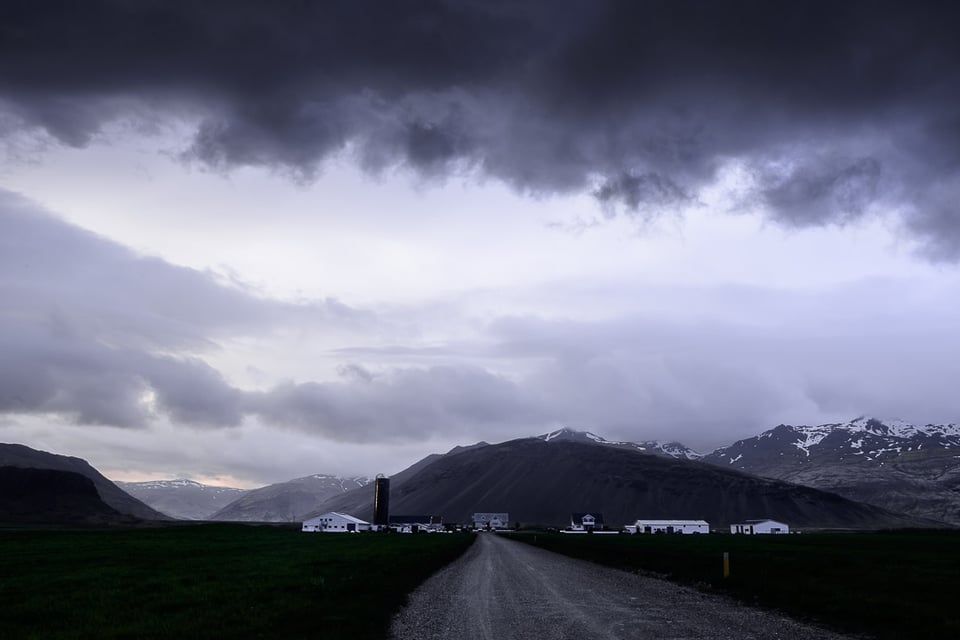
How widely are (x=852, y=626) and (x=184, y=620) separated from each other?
23230 mm

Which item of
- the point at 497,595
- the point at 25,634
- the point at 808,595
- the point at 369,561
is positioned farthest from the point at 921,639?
the point at 369,561

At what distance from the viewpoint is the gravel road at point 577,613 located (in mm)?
23359

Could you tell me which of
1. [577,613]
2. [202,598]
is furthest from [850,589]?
[202,598]

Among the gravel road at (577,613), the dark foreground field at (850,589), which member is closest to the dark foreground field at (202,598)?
the gravel road at (577,613)

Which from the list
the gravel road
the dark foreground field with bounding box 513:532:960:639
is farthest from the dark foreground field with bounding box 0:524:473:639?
the dark foreground field with bounding box 513:532:960:639

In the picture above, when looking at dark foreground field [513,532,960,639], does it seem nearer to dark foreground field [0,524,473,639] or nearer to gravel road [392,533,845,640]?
gravel road [392,533,845,640]

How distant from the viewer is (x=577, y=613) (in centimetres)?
2784

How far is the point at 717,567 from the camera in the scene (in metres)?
51.8

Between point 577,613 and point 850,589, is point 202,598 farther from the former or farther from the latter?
point 850,589

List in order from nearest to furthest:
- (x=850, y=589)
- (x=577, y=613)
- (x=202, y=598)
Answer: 1. (x=577, y=613)
2. (x=202, y=598)
3. (x=850, y=589)

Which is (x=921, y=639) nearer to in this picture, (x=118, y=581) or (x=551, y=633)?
(x=551, y=633)

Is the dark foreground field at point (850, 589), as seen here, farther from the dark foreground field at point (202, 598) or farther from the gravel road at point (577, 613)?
the dark foreground field at point (202, 598)

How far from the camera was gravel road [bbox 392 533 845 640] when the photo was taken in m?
23.4

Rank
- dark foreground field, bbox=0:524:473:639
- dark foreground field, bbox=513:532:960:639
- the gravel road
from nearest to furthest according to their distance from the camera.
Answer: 1. dark foreground field, bbox=0:524:473:639
2. the gravel road
3. dark foreground field, bbox=513:532:960:639
